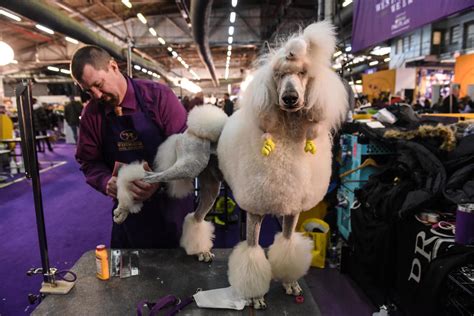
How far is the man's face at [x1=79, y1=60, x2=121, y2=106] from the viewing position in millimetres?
1322

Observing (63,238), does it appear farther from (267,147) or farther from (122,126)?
(267,147)

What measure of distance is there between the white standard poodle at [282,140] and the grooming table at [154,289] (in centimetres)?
13

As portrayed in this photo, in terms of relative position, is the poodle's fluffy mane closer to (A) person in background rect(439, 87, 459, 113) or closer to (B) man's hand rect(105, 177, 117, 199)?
(B) man's hand rect(105, 177, 117, 199)

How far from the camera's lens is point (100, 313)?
1.17 metres

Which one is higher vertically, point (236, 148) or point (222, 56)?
point (222, 56)

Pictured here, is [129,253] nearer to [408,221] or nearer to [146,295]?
[146,295]

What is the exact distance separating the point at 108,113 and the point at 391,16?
2326 mm

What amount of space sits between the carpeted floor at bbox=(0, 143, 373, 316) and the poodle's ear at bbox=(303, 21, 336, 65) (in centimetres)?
176

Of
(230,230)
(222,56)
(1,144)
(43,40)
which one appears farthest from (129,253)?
(222,56)

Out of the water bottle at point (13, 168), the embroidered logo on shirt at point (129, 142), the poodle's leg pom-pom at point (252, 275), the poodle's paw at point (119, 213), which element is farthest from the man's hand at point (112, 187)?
the water bottle at point (13, 168)

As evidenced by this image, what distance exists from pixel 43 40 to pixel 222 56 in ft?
25.1

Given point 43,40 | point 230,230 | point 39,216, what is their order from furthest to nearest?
point 43,40 → point 230,230 → point 39,216

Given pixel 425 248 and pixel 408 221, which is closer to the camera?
pixel 425 248

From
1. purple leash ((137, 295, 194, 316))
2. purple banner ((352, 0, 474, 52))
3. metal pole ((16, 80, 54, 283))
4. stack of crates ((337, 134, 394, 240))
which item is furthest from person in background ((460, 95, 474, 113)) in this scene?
metal pole ((16, 80, 54, 283))
